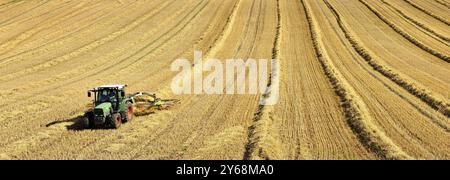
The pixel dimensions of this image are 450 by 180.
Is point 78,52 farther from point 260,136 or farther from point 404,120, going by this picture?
point 404,120

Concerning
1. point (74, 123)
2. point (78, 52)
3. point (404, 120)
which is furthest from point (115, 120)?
point (78, 52)

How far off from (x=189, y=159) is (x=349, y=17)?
38.8 metres

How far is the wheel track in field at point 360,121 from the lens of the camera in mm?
15875

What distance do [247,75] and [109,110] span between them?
12.1m

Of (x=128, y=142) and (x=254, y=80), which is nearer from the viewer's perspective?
(x=128, y=142)

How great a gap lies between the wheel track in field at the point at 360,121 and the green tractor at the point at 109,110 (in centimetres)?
811

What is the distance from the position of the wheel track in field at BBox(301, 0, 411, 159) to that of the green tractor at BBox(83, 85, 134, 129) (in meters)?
8.11

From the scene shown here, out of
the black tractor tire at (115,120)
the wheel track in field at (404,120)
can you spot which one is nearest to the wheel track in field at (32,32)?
the black tractor tire at (115,120)

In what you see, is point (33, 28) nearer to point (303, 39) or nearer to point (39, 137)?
point (303, 39)

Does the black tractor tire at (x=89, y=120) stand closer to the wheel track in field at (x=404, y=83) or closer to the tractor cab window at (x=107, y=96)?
the tractor cab window at (x=107, y=96)

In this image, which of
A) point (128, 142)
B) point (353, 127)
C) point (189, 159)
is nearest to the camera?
point (189, 159)

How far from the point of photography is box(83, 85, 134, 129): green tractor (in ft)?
62.6

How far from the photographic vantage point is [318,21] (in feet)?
162
